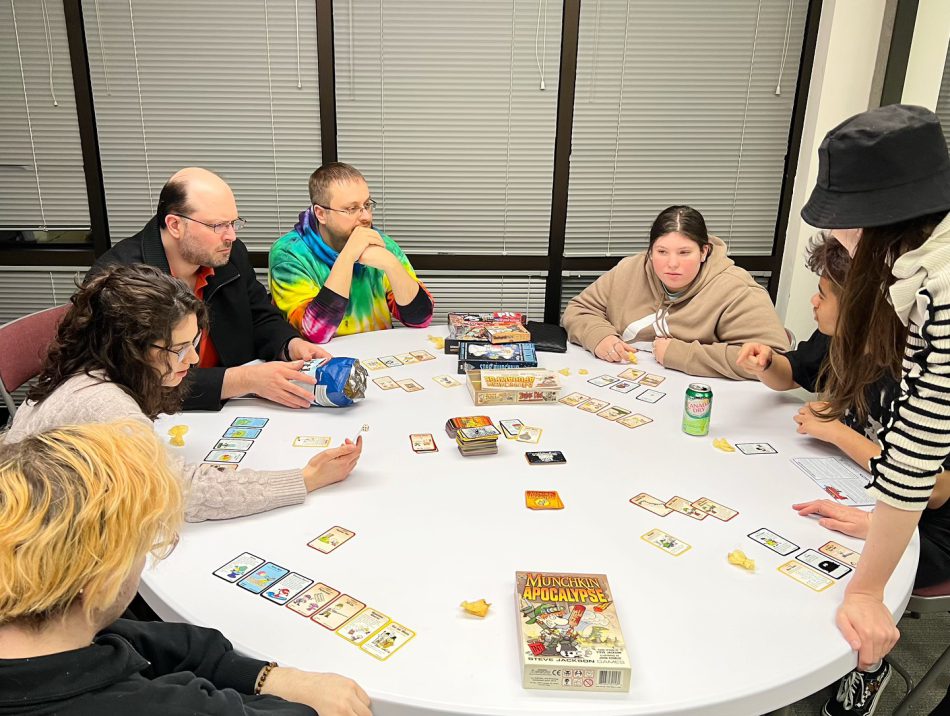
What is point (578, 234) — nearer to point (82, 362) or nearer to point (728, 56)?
point (728, 56)

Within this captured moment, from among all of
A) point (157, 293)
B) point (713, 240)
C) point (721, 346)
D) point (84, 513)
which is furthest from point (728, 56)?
point (84, 513)

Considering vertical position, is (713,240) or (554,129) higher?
(554,129)

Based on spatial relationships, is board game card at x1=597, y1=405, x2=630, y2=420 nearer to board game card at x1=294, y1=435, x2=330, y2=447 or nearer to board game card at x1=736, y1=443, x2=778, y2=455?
board game card at x1=736, y1=443, x2=778, y2=455

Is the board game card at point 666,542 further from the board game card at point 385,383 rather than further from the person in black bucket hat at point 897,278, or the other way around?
the board game card at point 385,383

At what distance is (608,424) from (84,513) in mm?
1385

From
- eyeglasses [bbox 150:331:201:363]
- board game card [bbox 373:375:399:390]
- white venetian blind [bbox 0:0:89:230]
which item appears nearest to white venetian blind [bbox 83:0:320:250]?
white venetian blind [bbox 0:0:89:230]

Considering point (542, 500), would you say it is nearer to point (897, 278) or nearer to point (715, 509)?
point (715, 509)

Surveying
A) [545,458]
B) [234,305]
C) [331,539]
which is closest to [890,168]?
[545,458]

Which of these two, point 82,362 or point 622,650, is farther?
point 82,362

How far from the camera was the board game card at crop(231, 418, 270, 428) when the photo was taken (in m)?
1.90

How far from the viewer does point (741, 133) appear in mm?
3514

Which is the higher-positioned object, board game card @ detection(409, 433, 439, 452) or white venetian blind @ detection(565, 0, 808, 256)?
white venetian blind @ detection(565, 0, 808, 256)

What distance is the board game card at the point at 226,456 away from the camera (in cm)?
171

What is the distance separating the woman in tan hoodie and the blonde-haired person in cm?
172
